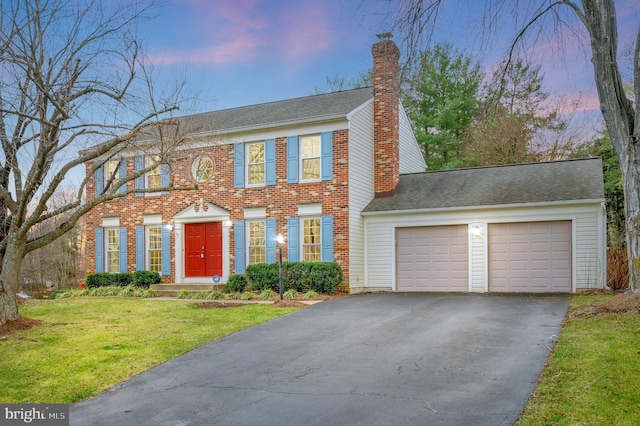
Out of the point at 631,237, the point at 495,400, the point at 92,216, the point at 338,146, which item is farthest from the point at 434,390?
the point at 92,216

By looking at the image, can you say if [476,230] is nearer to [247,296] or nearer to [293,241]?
[293,241]

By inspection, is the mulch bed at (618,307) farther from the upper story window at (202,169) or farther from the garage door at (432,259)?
the upper story window at (202,169)

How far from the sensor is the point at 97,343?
897 cm

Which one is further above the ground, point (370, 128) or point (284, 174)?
point (370, 128)

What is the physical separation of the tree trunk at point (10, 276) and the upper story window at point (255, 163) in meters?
8.42

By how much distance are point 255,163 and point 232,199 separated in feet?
4.72

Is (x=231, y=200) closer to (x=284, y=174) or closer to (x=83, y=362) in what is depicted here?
(x=284, y=174)

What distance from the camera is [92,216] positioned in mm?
20250

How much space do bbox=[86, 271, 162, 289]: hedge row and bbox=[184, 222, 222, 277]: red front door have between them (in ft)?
4.04

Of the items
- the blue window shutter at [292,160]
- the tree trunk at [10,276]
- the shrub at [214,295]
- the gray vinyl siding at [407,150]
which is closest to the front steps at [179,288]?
the shrub at [214,295]

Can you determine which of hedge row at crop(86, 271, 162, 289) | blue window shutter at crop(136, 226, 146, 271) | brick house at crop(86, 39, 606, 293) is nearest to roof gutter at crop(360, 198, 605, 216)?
brick house at crop(86, 39, 606, 293)

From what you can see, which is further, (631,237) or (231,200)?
(231,200)

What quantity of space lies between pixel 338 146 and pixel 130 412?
11.3m

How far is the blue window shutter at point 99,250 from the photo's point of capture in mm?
19828
